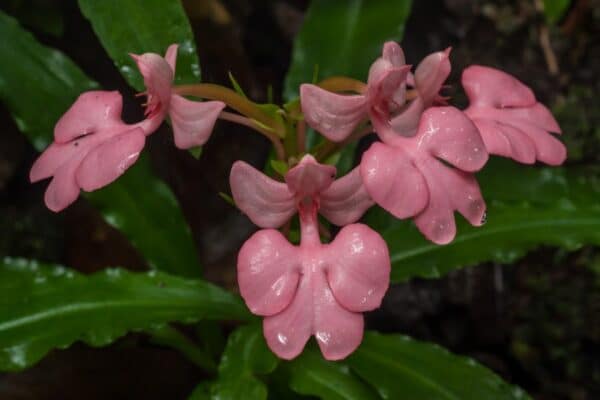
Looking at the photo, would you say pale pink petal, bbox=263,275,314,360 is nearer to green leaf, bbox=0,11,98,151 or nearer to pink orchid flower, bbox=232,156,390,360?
pink orchid flower, bbox=232,156,390,360

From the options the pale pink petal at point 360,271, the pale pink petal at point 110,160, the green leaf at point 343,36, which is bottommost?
the green leaf at point 343,36

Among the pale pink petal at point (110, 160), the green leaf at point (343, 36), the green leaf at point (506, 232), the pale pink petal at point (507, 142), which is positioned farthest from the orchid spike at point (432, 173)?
the green leaf at point (343, 36)

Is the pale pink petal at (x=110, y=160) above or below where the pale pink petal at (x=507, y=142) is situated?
above

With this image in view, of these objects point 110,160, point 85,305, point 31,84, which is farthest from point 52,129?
point 110,160

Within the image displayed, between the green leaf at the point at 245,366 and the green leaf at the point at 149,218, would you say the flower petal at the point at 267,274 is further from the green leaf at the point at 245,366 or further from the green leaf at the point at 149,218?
the green leaf at the point at 149,218

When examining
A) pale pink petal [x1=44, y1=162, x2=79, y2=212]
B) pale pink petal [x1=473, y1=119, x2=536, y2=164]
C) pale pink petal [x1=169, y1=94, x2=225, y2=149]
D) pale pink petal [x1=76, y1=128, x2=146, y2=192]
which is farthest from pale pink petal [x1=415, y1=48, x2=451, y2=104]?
pale pink petal [x1=44, y1=162, x2=79, y2=212]

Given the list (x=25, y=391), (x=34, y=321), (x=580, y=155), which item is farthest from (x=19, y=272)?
(x=580, y=155)

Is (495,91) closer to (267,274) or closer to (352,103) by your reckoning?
(352,103)

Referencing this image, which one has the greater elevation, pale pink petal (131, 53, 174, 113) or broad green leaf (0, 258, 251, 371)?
pale pink petal (131, 53, 174, 113)
